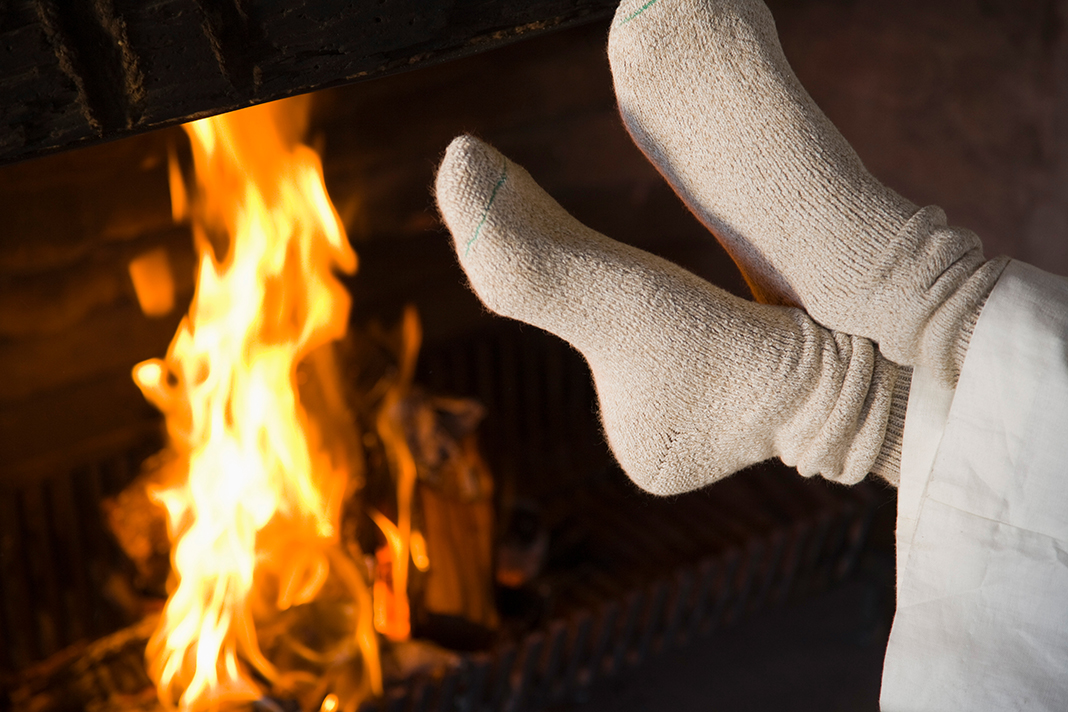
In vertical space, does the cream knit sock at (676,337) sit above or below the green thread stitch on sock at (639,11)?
below

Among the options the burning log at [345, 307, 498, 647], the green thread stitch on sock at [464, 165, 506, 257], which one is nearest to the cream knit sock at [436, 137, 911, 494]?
the green thread stitch on sock at [464, 165, 506, 257]

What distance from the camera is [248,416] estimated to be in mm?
1227

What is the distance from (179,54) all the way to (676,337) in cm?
44

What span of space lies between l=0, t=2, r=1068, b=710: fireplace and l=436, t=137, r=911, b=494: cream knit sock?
0.33 m

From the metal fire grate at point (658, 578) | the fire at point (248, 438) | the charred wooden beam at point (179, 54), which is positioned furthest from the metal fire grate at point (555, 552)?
the charred wooden beam at point (179, 54)

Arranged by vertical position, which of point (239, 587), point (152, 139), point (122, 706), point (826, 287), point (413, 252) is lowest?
point (122, 706)

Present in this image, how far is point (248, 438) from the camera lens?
4.03 ft

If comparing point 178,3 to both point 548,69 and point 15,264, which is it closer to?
point 15,264

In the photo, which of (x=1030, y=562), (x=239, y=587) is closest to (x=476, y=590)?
(x=239, y=587)

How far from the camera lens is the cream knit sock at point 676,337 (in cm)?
64

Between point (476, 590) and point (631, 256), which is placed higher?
point (631, 256)

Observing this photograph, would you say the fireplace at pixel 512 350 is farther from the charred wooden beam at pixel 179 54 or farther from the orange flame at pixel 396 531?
the charred wooden beam at pixel 179 54

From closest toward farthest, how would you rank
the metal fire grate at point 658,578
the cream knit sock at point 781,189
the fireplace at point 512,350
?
1. the cream knit sock at point 781,189
2. the fireplace at point 512,350
3. the metal fire grate at point 658,578

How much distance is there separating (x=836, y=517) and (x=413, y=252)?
2.70 ft
